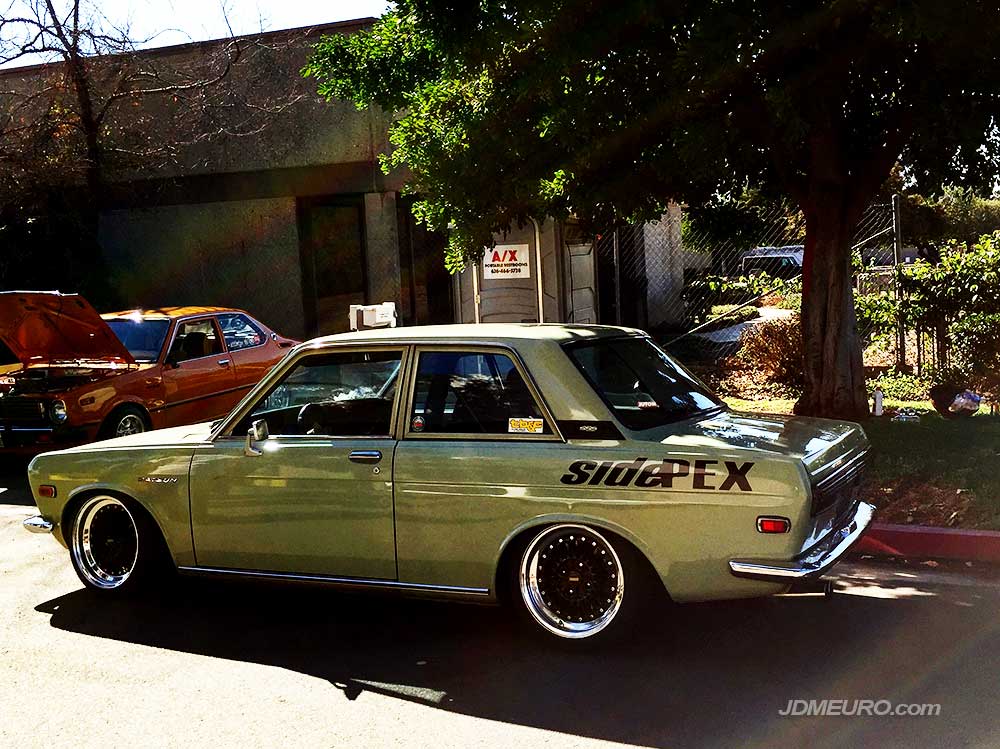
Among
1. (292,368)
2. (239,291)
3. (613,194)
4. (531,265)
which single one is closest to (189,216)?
(239,291)

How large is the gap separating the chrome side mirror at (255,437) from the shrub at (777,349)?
27.8ft

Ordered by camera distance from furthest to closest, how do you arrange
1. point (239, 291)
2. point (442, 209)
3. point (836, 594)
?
point (239, 291)
point (442, 209)
point (836, 594)

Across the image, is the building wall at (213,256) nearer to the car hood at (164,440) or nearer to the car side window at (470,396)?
the car hood at (164,440)

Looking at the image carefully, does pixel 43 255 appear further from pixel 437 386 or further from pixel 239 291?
pixel 437 386

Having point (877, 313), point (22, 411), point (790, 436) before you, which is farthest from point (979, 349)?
point (22, 411)

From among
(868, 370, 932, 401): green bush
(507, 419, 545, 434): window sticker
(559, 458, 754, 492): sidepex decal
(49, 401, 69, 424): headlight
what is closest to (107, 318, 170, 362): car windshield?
(49, 401, 69, 424): headlight

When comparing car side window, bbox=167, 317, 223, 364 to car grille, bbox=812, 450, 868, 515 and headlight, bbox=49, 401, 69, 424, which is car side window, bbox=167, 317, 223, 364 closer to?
headlight, bbox=49, 401, 69, 424

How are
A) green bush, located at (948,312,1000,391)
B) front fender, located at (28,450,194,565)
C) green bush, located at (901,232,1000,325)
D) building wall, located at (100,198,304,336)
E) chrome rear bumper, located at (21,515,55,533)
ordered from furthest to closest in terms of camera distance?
building wall, located at (100,198,304,336), green bush, located at (901,232,1000,325), green bush, located at (948,312,1000,391), chrome rear bumper, located at (21,515,55,533), front fender, located at (28,450,194,565)

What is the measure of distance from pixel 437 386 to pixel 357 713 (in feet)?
5.36

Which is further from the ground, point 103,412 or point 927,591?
point 103,412

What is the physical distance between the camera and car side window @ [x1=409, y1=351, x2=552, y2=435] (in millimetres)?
5289

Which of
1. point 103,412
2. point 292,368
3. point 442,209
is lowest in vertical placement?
point 103,412

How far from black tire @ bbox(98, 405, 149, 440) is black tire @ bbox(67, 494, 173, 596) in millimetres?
4215

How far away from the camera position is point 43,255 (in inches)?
728
